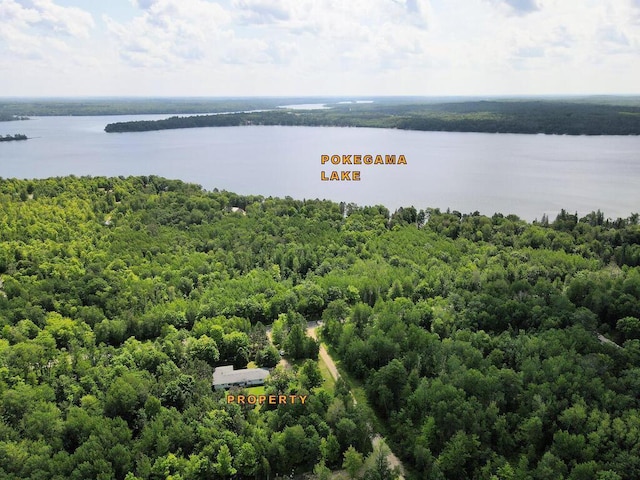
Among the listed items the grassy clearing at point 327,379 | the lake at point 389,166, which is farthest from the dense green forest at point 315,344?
the lake at point 389,166

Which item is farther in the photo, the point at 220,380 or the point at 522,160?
the point at 522,160

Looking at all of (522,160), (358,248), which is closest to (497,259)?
(358,248)

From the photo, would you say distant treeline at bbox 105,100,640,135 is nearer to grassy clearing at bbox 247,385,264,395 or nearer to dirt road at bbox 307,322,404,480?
dirt road at bbox 307,322,404,480

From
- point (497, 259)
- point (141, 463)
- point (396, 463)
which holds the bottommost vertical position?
point (396, 463)

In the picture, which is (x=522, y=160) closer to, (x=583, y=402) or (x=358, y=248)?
(x=358, y=248)

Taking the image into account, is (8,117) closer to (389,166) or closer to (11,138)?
(11,138)

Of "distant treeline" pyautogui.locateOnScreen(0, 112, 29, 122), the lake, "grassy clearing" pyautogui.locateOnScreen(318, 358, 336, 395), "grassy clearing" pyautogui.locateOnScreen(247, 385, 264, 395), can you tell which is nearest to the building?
"grassy clearing" pyautogui.locateOnScreen(247, 385, 264, 395)

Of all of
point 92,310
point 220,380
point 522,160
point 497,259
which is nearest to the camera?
A: point 220,380
